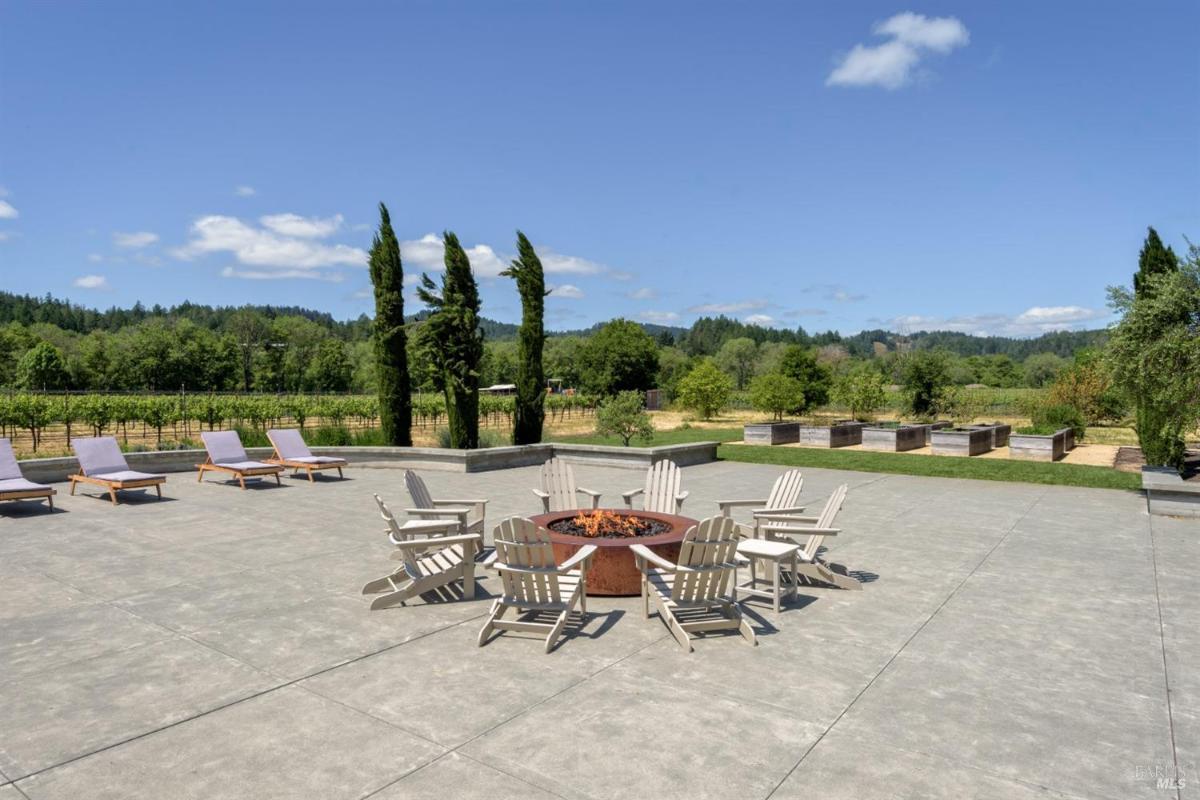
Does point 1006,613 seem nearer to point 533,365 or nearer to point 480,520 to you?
point 480,520

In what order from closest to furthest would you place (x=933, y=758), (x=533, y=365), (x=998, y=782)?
(x=998, y=782) < (x=933, y=758) < (x=533, y=365)

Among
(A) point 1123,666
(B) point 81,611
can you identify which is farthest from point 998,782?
(B) point 81,611

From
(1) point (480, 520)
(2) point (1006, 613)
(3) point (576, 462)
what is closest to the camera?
(2) point (1006, 613)

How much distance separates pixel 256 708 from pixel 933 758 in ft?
12.1

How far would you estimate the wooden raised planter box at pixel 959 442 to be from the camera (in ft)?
73.0

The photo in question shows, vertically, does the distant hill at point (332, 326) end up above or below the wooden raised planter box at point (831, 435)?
above

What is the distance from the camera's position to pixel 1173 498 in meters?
11.0

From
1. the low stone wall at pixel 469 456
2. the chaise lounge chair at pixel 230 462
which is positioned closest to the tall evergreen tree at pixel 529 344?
the low stone wall at pixel 469 456

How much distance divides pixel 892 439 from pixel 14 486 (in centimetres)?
2247

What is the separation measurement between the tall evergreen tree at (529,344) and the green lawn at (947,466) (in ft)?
16.6

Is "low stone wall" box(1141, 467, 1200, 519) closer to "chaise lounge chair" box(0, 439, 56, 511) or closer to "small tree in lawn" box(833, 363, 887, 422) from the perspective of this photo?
"chaise lounge chair" box(0, 439, 56, 511)

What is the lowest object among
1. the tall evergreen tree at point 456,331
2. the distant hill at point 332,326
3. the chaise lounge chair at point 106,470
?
the chaise lounge chair at point 106,470

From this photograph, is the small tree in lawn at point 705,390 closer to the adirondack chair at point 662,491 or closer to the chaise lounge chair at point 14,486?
the adirondack chair at point 662,491

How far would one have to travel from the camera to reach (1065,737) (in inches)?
156
